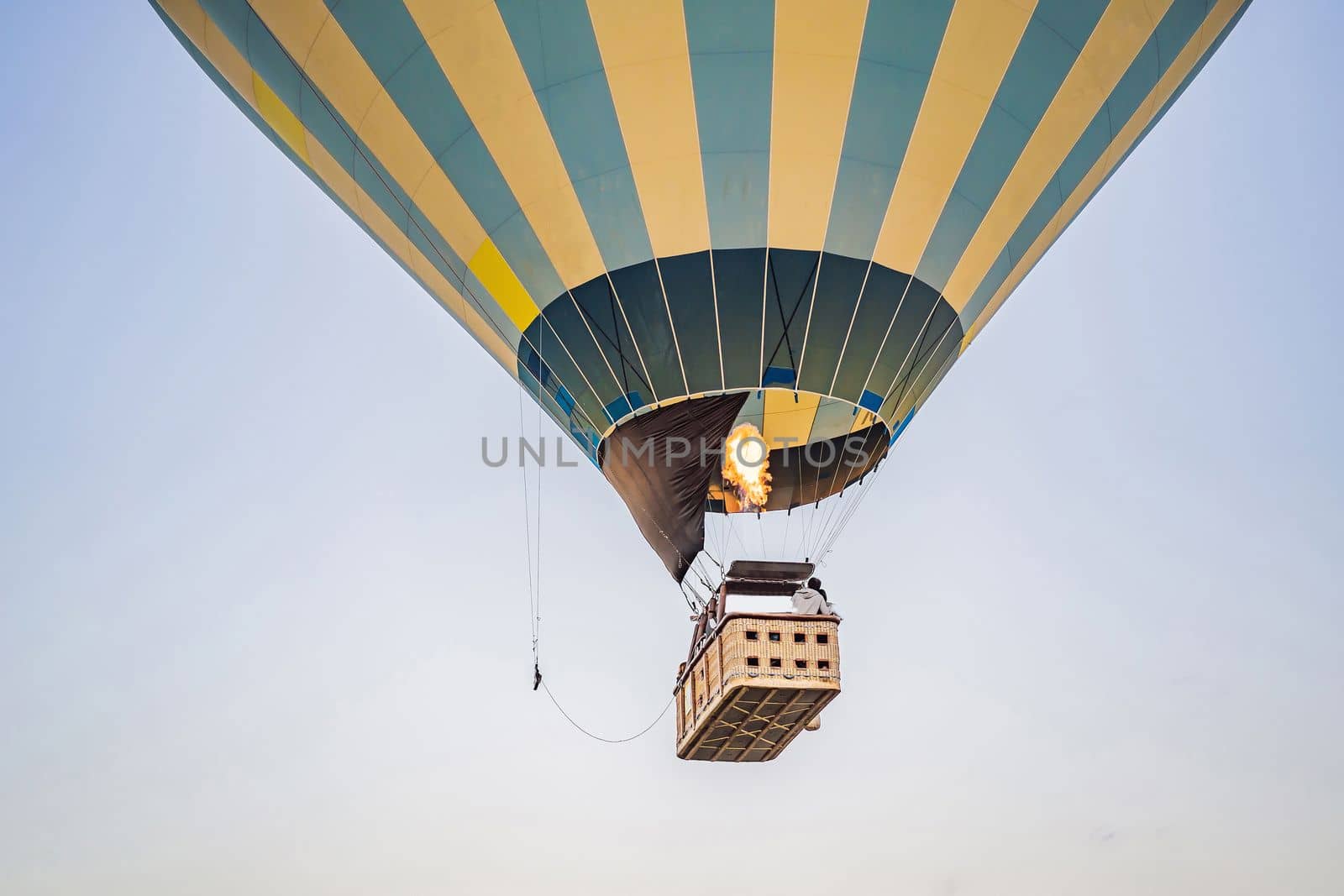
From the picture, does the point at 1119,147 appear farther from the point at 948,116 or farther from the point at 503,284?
the point at 503,284

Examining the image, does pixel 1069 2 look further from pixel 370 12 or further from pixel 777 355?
pixel 370 12

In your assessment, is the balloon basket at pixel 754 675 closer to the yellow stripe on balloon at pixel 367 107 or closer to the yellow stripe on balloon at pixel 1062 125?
the yellow stripe on balloon at pixel 1062 125

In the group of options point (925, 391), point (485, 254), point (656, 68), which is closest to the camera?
point (656, 68)

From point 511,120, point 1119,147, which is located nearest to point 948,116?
point 1119,147

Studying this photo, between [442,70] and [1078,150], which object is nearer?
[442,70]

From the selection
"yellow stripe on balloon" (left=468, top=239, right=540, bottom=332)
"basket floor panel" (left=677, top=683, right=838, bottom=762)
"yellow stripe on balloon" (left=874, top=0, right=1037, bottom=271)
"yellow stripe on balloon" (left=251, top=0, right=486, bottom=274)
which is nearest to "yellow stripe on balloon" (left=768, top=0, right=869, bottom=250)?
"yellow stripe on balloon" (left=874, top=0, right=1037, bottom=271)

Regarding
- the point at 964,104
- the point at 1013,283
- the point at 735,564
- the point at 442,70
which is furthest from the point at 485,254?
the point at 1013,283
